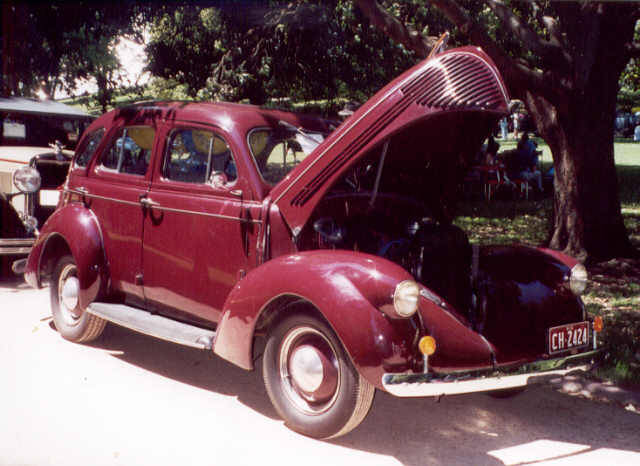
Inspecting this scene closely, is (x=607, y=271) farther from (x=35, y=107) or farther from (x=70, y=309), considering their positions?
(x=35, y=107)

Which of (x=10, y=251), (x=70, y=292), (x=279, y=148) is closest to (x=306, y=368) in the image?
(x=279, y=148)

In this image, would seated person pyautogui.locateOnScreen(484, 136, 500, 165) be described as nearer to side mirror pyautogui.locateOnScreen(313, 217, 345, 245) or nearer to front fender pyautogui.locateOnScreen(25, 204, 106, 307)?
front fender pyautogui.locateOnScreen(25, 204, 106, 307)

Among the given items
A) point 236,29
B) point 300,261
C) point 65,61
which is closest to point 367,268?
point 300,261

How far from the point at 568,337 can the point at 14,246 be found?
6222mm

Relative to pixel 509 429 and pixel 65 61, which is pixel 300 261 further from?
pixel 65 61

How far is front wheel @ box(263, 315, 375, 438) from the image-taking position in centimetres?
383

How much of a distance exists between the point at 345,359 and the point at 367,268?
51 centimetres

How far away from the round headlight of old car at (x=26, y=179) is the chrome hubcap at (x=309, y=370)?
197 inches

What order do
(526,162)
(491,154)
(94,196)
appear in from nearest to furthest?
(94,196) < (526,162) < (491,154)

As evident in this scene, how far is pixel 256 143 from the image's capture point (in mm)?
4906

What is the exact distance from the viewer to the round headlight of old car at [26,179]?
26.0 ft

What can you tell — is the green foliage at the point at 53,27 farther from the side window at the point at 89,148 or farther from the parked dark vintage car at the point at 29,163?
the side window at the point at 89,148

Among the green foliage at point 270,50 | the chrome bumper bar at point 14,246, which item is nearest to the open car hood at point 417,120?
the chrome bumper bar at point 14,246

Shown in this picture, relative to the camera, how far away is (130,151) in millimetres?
5664
